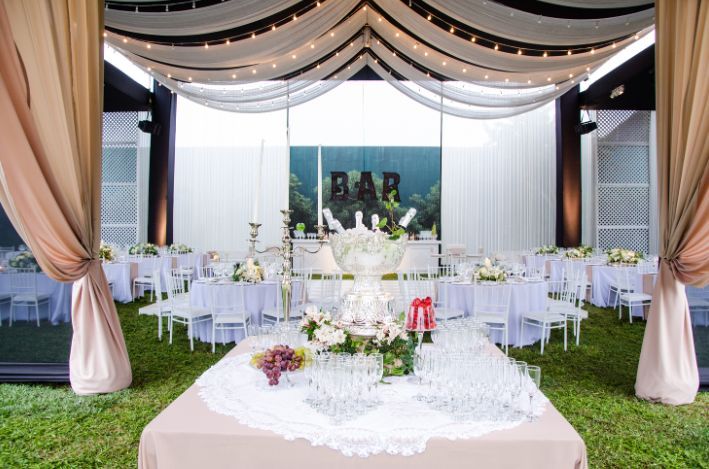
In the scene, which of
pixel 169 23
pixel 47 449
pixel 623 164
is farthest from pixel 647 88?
pixel 47 449

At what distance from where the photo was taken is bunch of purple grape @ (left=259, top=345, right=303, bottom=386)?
1.68 meters

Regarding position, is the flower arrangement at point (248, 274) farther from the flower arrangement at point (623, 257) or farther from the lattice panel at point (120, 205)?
the lattice panel at point (120, 205)

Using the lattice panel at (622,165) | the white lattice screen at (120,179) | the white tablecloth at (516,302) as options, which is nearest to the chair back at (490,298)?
the white tablecloth at (516,302)

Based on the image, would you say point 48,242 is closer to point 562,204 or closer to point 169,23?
point 169,23

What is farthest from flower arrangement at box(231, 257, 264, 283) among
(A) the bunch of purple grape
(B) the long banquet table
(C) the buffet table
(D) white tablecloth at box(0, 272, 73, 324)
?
(C) the buffet table

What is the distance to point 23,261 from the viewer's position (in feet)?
13.7

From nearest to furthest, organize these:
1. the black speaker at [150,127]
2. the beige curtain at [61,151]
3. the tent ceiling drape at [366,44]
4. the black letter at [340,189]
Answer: the beige curtain at [61,151] < the tent ceiling drape at [366,44] < the black speaker at [150,127] < the black letter at [340,189]

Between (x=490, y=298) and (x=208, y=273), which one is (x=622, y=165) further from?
(x=208, y=273)

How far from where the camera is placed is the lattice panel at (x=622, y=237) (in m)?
10.9

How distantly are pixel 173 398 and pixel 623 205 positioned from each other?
420 inches

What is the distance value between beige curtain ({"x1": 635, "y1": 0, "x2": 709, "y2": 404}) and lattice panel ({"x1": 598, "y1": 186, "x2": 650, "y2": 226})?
8181mm

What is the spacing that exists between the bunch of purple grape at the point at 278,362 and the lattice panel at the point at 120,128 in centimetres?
1059

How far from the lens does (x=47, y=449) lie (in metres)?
2.75

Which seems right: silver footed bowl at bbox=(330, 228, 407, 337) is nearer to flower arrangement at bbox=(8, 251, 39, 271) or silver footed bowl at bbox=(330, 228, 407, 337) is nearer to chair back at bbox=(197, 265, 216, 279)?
flower arrangement at bbox=(8, 251, 39, 271)
